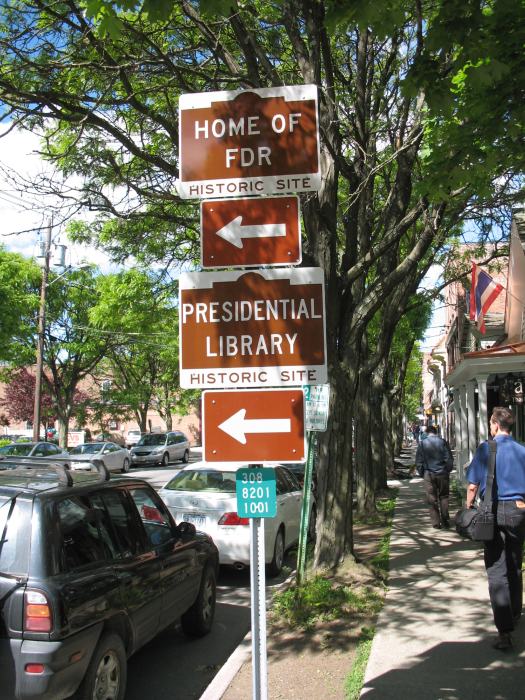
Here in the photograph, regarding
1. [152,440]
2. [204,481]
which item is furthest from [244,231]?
[152,440]

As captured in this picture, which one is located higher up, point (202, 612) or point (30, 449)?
point (30, 449)

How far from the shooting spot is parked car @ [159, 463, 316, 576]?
844 cm

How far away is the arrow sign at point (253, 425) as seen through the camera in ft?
10.3

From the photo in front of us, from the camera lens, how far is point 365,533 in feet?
37.6

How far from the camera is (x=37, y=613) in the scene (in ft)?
12.2

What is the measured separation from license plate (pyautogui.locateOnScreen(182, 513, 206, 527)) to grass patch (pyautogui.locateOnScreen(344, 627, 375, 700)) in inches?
126

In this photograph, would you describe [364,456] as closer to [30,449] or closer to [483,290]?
[483,290]

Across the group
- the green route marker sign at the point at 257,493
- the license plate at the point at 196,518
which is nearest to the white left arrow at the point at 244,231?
the green route marker sign at the point at 257,493

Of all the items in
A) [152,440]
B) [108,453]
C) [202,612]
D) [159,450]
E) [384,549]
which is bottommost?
[384,549]

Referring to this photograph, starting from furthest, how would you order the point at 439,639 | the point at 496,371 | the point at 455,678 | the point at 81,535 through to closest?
1. the point at 496,371
2. the point at 439,639
3. the point at 455,678
4. the point at 81,535

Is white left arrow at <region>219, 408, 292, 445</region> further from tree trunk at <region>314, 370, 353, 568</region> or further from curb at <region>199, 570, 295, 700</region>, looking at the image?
tree trunk at <region>314, 370, 353, 568</region>

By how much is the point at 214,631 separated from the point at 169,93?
25.6 feet

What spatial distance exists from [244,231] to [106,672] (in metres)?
2.96

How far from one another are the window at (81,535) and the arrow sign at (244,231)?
2.12m
